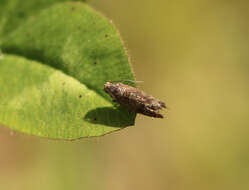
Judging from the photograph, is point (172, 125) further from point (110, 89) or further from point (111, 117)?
point (111, 117)

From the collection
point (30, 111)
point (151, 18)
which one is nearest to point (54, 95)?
point (30, 111)

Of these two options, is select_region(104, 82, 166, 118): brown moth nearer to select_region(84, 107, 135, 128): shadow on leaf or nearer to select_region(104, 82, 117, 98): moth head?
select_region(104, 82, 117, 98): moth head

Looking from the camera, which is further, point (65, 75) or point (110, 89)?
point (65, 75)

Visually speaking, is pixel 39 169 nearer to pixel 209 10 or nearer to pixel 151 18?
pixel 151 18

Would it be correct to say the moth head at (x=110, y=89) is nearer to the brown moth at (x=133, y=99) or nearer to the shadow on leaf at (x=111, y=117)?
the brown moth at (x=133, y=99)

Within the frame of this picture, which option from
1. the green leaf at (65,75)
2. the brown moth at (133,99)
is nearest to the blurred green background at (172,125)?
the green leaf at (65,75)

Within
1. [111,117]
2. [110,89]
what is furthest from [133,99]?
[111,117]
